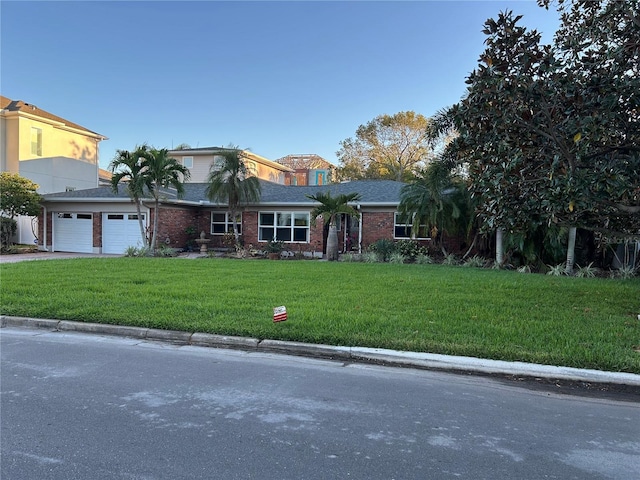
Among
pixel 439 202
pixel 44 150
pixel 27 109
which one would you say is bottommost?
pixel 439 202

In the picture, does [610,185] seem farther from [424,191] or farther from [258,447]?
Answer: [424,191]

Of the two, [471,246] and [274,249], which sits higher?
[471,246]

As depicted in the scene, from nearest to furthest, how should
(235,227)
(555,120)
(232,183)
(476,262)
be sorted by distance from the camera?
(555,120) → (476,262) → (232,183) → (235,227)

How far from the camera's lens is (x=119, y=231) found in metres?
21.5

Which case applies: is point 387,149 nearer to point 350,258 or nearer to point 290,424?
point 350,258


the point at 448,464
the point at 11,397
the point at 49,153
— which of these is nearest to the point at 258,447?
the point at 448,464

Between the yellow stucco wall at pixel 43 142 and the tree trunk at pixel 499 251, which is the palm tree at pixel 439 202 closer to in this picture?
the tree trunk at pixel 499 251

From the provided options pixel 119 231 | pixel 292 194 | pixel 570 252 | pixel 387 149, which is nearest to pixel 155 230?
pixel 119 231

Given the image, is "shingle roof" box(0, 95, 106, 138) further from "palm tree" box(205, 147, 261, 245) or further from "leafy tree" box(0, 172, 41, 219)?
"palm tree" box(205, 147, 261, 245)

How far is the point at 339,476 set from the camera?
3.07 m

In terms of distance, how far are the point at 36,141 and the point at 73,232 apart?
10.7 meters

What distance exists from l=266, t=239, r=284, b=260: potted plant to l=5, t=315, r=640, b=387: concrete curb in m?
12.2

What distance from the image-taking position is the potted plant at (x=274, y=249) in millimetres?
19453

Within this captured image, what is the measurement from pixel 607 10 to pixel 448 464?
7.69 m
